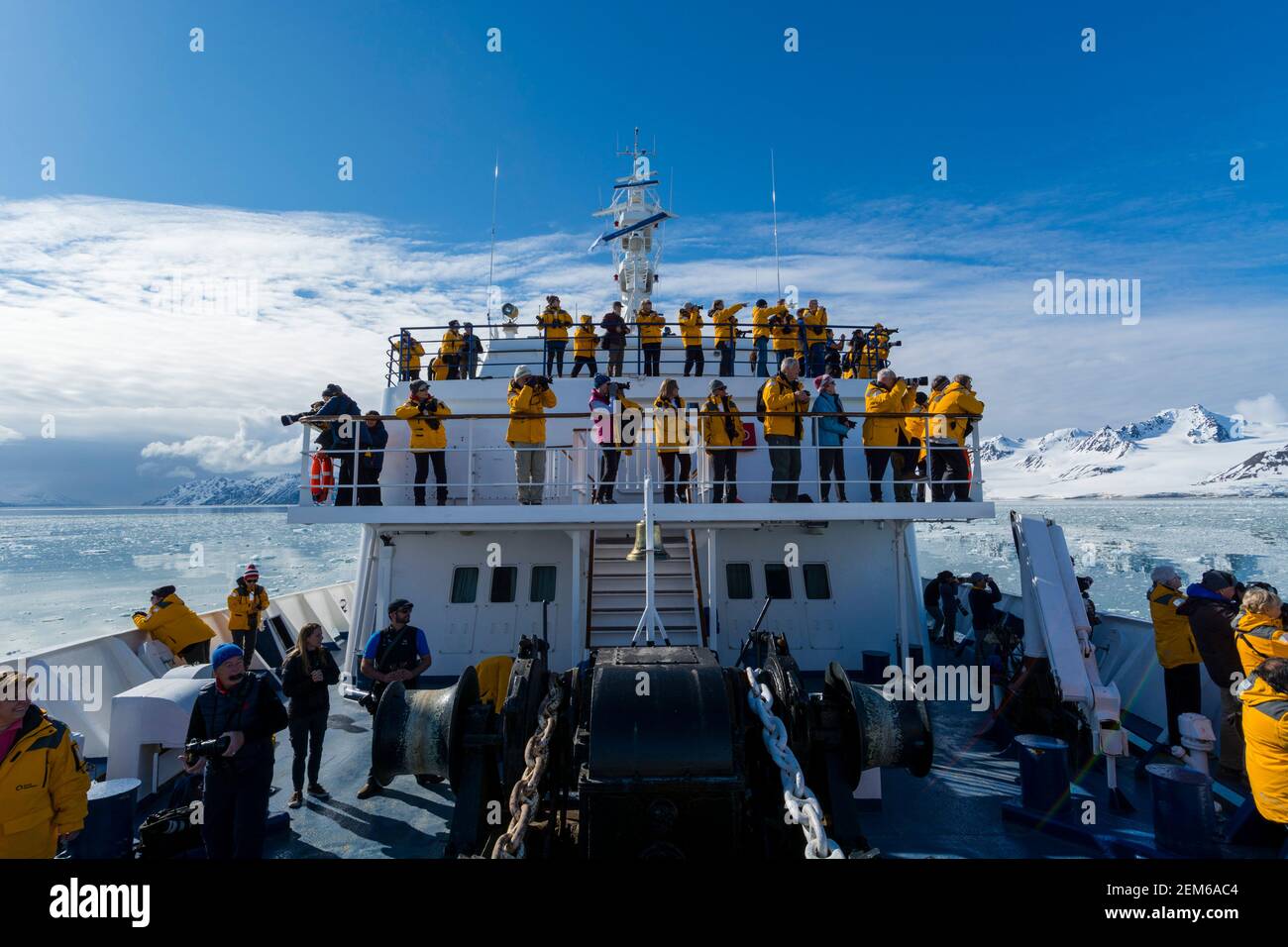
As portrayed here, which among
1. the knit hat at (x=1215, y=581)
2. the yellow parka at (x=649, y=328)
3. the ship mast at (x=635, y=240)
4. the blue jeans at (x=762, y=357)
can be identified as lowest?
the knit hat at (x=1215, y=581)

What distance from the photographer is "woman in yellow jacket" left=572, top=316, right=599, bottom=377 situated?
11.0 meters

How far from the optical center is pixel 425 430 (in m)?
8.84

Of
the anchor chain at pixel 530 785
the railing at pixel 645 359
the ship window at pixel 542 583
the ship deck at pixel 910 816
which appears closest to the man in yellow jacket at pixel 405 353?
the railing at pixel 645 359

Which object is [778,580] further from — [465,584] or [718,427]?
[465,584]

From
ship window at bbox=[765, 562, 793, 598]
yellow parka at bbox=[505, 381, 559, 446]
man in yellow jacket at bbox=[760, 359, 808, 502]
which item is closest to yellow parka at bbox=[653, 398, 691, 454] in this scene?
man in yellow jacket at bbox=[760, 359, 808, 502]

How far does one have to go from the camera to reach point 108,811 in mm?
4547

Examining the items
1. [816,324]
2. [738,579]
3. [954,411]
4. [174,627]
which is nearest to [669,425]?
[738,579]

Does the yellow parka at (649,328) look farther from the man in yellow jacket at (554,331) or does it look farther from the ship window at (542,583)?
the ship window at (542,583)

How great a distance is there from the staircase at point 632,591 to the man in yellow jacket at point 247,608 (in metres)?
4.62

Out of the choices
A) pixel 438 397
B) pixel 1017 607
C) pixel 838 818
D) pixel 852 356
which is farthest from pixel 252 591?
pixel 1017 607

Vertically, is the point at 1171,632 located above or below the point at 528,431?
below

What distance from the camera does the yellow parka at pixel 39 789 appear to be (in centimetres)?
335

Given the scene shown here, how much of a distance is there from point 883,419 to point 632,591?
154 inches
